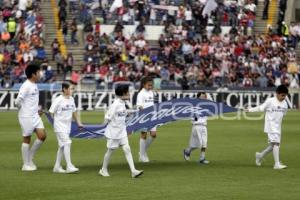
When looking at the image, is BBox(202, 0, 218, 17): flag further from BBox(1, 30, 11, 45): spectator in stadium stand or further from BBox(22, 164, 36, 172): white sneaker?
BBox(22, 164, 36, 172): white sneaker

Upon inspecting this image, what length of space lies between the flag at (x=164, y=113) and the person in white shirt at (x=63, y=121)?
0.53 meters

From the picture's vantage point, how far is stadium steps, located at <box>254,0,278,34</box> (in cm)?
5128

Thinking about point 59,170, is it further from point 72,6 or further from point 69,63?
point 72,6

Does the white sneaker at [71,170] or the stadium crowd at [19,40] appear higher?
the stadium crowd at [19,40]

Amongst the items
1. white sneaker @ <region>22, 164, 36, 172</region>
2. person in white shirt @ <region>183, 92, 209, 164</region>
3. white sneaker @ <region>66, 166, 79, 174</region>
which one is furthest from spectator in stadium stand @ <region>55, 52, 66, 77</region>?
white sneaker @ <region>66, 166, 79, 174</region>

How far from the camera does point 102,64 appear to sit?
44.4 metres

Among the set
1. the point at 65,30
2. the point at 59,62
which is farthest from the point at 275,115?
the point at 65,30

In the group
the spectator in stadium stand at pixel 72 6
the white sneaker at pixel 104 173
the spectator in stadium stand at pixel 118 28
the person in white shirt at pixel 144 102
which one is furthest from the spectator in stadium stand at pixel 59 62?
the white sneaker at pixel 104 173

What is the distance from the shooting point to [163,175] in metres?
16.3

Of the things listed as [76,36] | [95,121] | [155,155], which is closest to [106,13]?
[76,36]

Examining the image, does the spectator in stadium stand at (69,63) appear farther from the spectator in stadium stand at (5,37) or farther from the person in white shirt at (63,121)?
the person in white shirt at (63,121)

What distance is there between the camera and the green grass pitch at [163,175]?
13.8 metres

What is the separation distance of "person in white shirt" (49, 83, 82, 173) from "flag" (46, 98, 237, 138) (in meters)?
0.53

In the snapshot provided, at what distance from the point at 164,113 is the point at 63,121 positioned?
2469 millimetres
